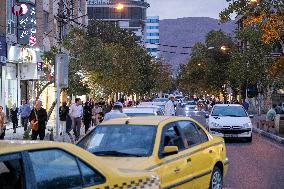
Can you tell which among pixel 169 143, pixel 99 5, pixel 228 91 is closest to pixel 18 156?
pixel 169 143

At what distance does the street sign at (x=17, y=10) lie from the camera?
32312 mm

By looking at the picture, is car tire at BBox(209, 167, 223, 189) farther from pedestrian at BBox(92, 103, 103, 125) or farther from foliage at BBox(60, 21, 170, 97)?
pedestrian at BBox(92, 103, 103, 125)

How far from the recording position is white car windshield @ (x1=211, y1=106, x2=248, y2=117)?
2634 centimetres

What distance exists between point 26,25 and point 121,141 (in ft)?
81.0

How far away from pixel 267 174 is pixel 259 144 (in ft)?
32.9

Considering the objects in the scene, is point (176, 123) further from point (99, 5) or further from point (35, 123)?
point (99, 5)

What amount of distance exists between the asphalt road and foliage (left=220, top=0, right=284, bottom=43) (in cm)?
417

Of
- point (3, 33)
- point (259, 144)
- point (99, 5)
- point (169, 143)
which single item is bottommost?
point (259, 144)

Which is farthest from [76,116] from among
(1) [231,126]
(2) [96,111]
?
(2) [96,111]

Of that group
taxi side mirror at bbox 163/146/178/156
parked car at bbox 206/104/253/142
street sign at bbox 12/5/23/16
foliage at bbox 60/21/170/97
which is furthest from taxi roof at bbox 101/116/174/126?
street sign at bbox 12/5/23/16

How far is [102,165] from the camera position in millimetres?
6188

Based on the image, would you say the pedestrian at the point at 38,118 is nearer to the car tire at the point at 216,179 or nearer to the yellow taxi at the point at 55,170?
the car tire at the point at 216,179

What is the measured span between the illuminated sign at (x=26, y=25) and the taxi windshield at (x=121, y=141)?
23.9 meters

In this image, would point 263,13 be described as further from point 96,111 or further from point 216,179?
point 216,179
